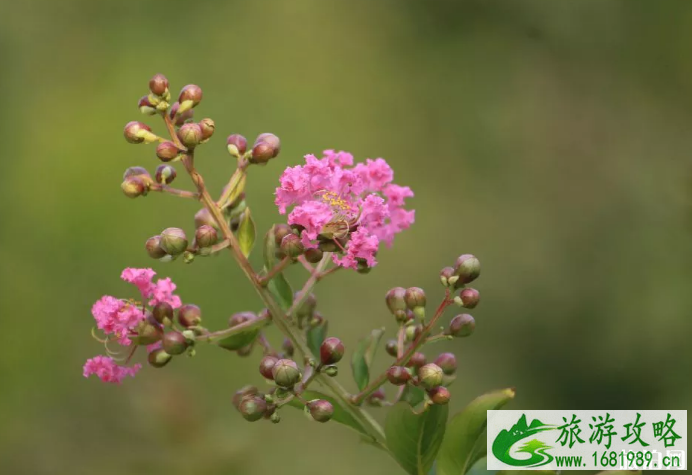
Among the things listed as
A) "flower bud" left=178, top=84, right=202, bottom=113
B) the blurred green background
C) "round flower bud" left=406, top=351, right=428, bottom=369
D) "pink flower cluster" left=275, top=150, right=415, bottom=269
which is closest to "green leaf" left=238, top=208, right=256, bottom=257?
"pink flower cluster" left=275, top=150, right=415, bottom=269

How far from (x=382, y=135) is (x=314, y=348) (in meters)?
3.57

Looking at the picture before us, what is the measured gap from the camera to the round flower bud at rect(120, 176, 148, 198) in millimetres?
1123

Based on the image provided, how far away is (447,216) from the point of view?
4.38 metres

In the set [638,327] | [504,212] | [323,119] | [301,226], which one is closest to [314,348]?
[301,226]

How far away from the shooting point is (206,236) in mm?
1113

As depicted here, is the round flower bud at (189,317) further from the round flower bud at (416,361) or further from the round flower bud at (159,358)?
the round flower bud at (416,361)

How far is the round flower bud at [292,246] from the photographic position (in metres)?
1.10

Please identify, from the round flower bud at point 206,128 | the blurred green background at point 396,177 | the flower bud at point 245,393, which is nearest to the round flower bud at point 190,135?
the round flower bud at point 206,128

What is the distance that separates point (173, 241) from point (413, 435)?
0.41m

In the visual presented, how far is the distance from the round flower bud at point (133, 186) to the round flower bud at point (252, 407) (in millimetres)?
313

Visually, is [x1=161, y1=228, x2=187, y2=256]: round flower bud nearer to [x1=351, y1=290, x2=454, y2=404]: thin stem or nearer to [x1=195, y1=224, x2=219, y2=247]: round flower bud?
[x1=195, y1=224, x2=219, y2=247]: round flower bud

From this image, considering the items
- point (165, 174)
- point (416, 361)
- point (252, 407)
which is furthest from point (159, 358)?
point (416, 361)

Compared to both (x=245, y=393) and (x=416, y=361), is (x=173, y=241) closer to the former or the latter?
(x=245, y=393)

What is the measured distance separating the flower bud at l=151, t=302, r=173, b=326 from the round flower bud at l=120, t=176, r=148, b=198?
16 cm
